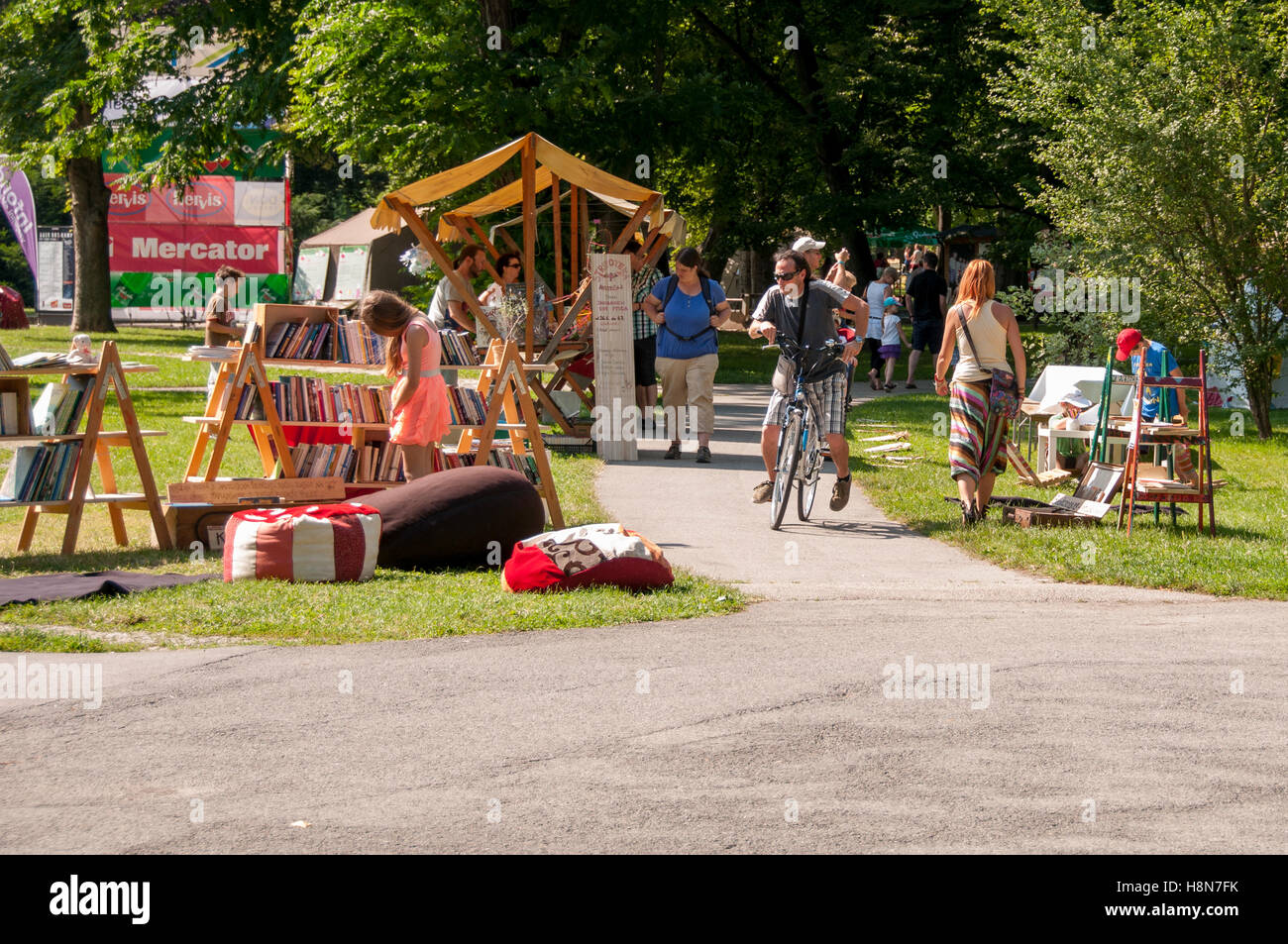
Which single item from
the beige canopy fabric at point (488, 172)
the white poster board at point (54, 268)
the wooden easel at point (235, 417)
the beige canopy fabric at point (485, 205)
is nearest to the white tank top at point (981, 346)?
the wooden easel at point (235, 417)

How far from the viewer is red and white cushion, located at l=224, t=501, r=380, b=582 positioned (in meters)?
9.09

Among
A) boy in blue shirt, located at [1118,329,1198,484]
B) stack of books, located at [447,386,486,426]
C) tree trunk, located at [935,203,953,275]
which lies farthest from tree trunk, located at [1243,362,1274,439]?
tree trunk, located at [935,203,953,275]

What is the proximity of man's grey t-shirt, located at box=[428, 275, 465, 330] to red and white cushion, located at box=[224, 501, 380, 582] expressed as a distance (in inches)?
296

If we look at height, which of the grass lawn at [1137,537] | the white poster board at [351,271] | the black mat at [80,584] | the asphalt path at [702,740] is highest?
the white poster board at [351,271]

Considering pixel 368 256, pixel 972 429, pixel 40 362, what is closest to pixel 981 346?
pixel 972 429

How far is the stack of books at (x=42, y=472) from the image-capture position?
10.1 metres

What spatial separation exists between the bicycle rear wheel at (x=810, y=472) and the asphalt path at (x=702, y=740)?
9.99 ft

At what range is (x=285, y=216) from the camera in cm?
4269

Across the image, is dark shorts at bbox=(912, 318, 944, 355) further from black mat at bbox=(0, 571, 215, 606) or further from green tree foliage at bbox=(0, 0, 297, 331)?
black mat at bbox=(0, 571, 215, 606)

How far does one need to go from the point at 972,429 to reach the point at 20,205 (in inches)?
1419

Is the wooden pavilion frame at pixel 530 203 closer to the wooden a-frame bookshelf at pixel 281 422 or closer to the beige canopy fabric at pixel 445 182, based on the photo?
the beige canopy fabric at pixel 445 182

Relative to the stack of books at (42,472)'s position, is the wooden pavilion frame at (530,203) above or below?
above

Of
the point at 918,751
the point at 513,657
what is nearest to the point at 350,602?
the point at 513,657
